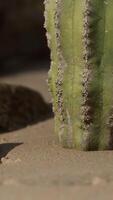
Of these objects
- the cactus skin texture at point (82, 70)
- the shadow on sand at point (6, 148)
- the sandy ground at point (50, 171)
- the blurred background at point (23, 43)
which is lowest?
the sandy ground at point (50, 171)

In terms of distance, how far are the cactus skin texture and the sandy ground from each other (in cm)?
14

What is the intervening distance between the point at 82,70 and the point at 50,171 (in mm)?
723

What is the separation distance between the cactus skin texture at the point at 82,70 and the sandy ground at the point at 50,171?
0.47 feet

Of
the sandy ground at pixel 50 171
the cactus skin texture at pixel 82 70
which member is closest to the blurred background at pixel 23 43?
the sandy ground at pixel 50 171

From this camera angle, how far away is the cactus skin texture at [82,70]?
12.5 ft

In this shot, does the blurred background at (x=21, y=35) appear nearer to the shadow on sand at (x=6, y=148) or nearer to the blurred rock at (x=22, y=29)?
the blurred rock at (x=22, y=29)

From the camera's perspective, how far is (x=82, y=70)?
396 cm

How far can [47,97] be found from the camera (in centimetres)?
704

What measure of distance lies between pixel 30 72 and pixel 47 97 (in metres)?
2.25

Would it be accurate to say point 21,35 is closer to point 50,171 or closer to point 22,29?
point 22,29

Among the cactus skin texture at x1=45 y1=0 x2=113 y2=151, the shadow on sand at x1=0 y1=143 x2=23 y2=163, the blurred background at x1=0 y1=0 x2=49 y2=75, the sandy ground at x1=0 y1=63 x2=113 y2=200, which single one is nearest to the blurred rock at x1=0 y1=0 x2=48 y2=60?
the blurred background at x1=0 y1=0 x2=49 y2=75

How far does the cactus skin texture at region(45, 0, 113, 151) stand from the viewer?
150 inches

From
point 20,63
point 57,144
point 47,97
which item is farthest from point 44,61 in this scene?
point 57,144

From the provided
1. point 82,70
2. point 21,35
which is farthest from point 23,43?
point 82,70
